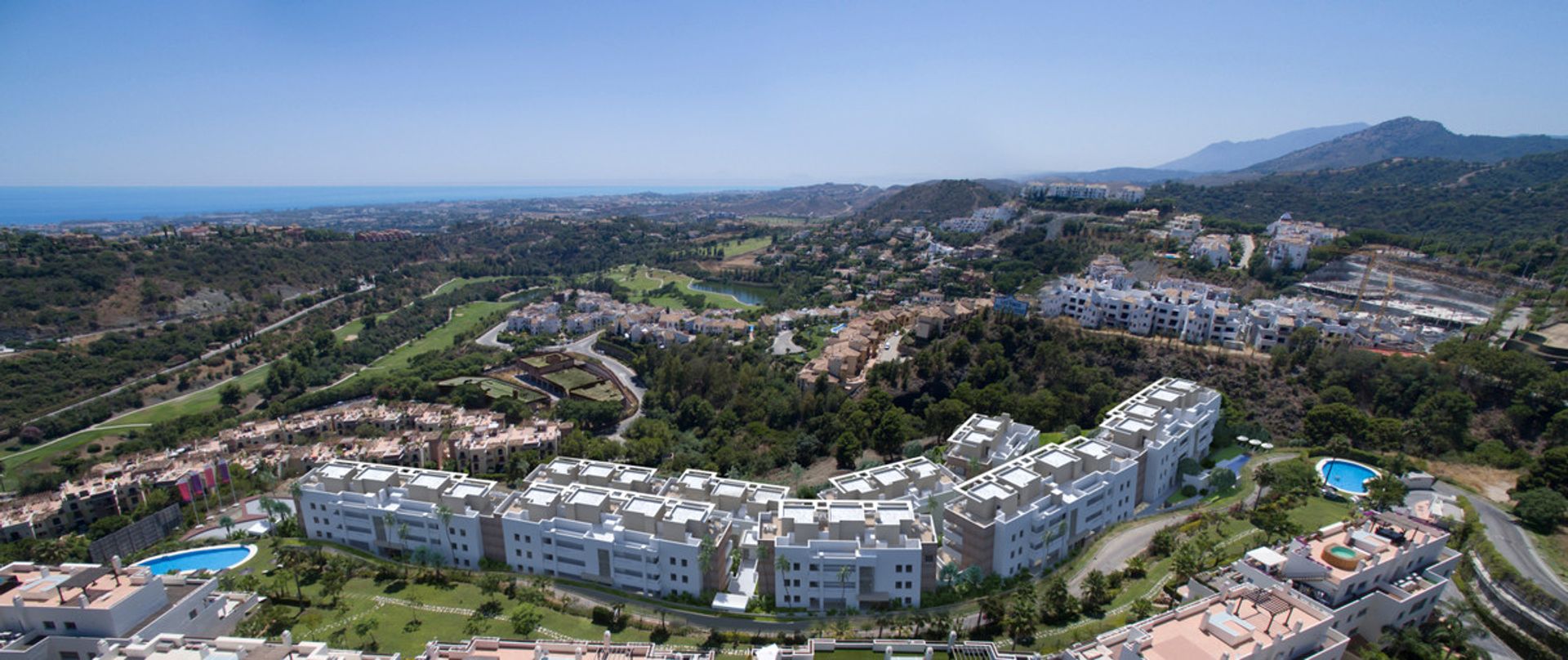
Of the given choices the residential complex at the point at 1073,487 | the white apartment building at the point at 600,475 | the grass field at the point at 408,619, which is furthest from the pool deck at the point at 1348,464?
the white apartment building at the point at 600,475

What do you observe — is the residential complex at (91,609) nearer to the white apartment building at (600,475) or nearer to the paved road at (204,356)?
the white apartment building at (600,475)

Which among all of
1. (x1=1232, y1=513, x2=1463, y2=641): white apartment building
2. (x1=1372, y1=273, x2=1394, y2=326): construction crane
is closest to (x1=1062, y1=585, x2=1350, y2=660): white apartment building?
(x1=1232, y1=513, x2=1463, y2=641): white apartment building

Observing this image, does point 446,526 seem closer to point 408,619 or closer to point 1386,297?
point 408,619

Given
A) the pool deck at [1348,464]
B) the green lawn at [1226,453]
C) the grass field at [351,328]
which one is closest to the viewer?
the pool deck at [1348,464]

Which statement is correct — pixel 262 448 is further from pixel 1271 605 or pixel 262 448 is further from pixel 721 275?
pixel 721 275

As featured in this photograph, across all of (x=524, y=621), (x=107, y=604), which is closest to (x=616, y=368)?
(x=524, y=621)

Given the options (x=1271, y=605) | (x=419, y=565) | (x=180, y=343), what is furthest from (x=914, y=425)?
(x=180, y=343)

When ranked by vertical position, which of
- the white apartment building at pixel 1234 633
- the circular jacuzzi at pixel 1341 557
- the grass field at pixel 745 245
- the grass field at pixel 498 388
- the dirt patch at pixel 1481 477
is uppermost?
the grass field at pixel 745 245
